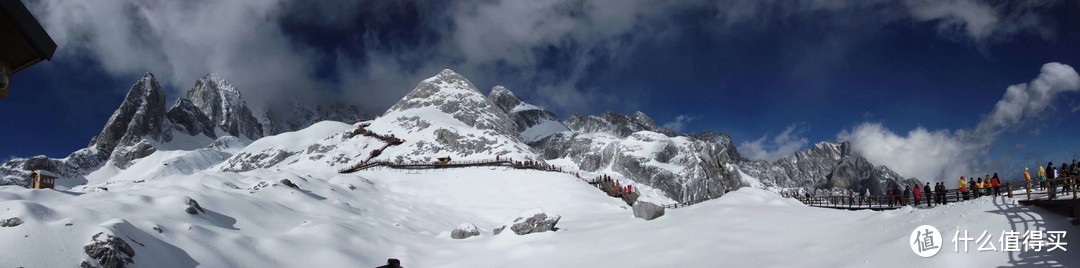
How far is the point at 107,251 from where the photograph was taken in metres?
16.2

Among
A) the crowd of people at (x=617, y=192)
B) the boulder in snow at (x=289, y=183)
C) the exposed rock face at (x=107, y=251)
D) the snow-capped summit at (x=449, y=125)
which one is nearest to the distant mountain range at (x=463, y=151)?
the snow-capped summit at (x=449, y=125)

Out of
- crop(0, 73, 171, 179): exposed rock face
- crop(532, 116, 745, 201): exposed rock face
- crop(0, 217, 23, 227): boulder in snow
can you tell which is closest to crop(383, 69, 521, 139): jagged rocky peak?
crop(532, 116, 745, 201): exposed rock face

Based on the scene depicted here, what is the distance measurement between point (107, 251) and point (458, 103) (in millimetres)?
111209

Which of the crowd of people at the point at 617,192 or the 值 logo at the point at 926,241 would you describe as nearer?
the 值 logo at the point at 926,241

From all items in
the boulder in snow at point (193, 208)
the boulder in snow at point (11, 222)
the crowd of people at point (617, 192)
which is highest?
the crowd of people at point (617, 192)

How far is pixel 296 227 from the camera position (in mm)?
26328

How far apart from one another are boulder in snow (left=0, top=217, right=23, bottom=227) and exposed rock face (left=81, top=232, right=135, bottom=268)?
2.00 metres

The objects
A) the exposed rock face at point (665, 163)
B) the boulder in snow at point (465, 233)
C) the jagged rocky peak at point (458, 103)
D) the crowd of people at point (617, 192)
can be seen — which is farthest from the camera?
the exposed rock face at point (665, 163)

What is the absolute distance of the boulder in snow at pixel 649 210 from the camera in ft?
100

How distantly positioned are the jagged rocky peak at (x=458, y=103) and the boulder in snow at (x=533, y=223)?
82296 millimetres

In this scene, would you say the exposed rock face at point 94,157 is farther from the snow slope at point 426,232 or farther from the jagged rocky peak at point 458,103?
the snow slope at point 426,232

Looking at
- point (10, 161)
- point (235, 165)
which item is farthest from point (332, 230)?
point (10, 161)

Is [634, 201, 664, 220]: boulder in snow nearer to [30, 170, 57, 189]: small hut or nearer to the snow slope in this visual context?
the snow slope

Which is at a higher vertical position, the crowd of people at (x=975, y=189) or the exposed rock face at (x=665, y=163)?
the exposed rock face at (x=665, y=163)
